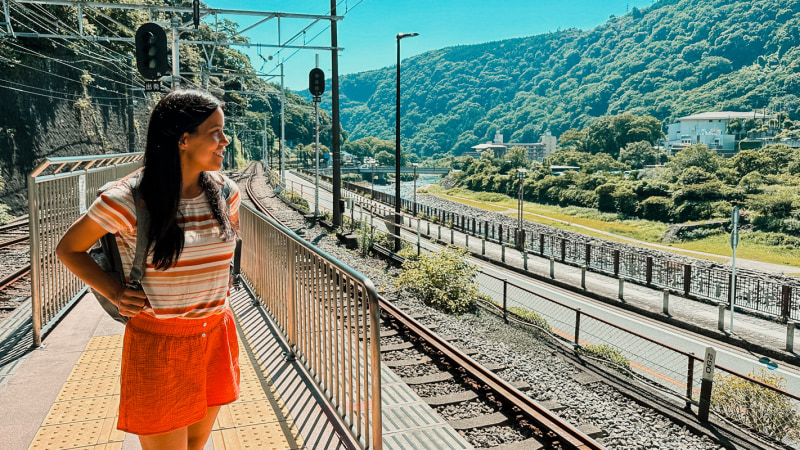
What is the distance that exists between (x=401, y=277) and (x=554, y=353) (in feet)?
12.4

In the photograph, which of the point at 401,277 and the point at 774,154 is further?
the point at 774,154

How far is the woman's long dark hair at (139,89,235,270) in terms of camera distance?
6.47ft

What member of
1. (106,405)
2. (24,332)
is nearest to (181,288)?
(106,405)

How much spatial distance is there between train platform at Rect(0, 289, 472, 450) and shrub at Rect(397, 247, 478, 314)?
7.09 meters

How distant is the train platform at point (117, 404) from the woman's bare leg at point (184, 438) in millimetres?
1240

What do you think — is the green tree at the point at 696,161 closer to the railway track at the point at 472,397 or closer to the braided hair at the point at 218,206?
the railway track at the point at 472,397

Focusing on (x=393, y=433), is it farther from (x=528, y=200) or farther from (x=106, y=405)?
(x=528, y=200)

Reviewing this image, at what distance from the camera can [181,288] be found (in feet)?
6.73

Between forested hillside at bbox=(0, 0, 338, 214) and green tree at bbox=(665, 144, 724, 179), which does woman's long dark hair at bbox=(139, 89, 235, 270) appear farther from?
green tree at bbox=(665, 144, 724, 179)

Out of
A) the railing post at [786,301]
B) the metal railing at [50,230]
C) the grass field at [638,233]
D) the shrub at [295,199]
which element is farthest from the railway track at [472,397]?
the grass field at [638,233]

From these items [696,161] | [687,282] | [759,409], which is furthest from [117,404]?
[696,161]

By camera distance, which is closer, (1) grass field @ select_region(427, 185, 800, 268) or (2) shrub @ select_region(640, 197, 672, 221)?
(1) grass field @ select_region(427, 185, 800, 268)

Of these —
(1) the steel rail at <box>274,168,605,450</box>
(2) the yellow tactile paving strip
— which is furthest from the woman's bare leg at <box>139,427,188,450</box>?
(1) the steel rail at <box>274,168,605,450</box>

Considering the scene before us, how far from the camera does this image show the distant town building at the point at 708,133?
11462 cm
